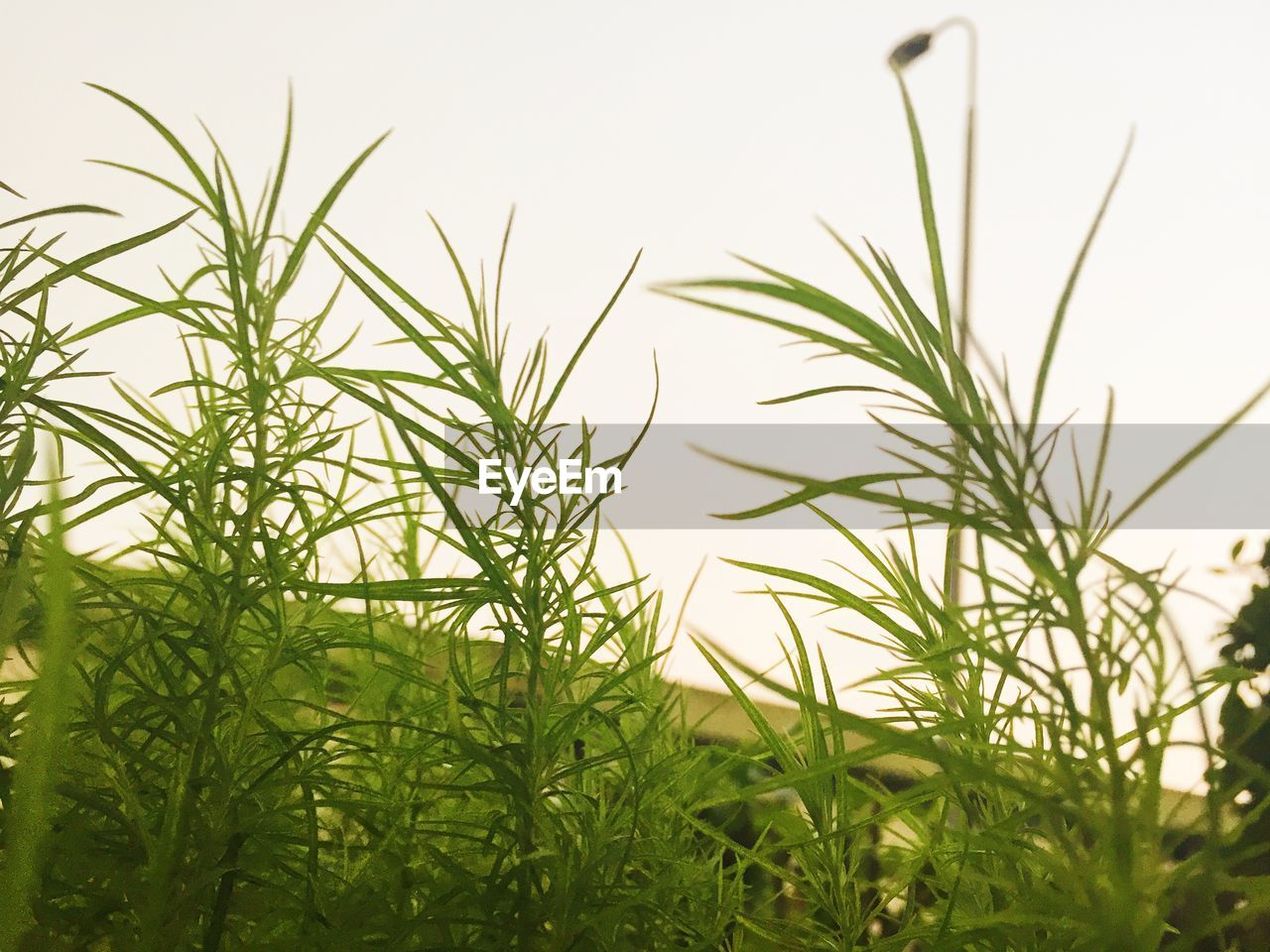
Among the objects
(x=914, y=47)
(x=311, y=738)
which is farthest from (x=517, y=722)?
(x=914, y=47)

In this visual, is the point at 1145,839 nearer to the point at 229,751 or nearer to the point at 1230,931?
the point at 229,751

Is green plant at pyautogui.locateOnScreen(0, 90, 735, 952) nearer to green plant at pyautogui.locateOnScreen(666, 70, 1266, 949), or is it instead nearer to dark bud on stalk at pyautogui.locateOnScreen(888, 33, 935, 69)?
green plant at pyautogui.locateOnScreen(666, 70, 1266, 949)

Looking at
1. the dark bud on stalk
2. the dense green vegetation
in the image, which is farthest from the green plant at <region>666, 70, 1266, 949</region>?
the dark bud on stalk

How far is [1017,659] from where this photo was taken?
155mm

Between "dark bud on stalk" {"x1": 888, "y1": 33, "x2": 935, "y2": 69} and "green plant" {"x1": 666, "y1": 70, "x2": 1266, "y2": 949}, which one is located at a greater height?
"dark bud on stalk" {"x1": 888, "y1": 33, "x2": 935, "y2": 69}

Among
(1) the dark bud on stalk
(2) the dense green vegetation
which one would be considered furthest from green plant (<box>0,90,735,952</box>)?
(1) the dark bud on stalk

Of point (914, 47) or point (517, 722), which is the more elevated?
point (914, 47)

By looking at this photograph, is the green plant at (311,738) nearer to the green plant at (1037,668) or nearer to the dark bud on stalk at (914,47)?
the green plant at (1037,668)

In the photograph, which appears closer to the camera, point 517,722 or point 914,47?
point 517,722

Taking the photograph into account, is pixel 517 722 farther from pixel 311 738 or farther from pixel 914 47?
pixel 914 47

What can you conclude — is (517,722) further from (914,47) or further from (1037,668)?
(914,47)

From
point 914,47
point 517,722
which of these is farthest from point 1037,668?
point 914,47

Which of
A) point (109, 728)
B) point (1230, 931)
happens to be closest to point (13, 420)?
point (109, 728)

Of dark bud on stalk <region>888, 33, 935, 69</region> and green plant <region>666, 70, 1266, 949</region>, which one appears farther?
dark bud on stalk <region>888, 33, 935, 69</region>
